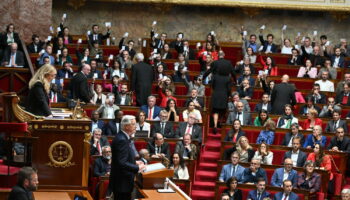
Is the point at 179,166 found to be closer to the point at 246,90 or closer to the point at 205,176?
the point at 205,176

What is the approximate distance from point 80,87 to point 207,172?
1856mm

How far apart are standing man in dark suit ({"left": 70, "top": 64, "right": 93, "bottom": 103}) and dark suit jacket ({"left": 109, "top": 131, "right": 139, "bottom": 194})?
4096mm

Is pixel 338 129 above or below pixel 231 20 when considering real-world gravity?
below

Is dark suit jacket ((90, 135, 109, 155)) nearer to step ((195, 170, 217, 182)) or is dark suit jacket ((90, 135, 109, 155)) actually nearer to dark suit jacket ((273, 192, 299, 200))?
step ((195, 170, 217, 182))

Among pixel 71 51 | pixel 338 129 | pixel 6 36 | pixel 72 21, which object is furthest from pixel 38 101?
pixel 72 21

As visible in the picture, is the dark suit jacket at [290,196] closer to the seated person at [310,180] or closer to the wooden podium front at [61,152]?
the seated person at [310,180]

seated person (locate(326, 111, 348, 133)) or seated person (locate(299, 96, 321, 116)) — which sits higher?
seated person (locate(299, 96, 321, 116))

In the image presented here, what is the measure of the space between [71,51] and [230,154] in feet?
14.9

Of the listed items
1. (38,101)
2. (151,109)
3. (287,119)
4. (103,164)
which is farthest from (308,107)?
(38,101)

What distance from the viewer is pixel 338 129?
9.27 metres

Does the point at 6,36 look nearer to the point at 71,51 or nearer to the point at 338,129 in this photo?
the point at 71,51

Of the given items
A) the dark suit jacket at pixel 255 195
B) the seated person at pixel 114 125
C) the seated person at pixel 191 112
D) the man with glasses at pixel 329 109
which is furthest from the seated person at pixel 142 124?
the man with glasses at pixel 329 109

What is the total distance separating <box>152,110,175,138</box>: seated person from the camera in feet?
31.2

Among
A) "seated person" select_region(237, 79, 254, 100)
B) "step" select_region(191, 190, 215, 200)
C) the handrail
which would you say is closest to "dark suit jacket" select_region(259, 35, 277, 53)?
"seated person" select_region(237, 79, 254, 100)
